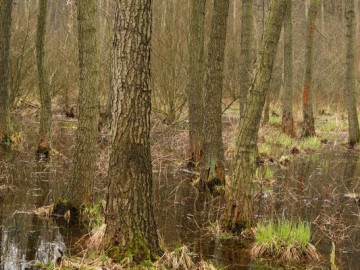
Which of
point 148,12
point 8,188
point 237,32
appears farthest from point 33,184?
point 237,32

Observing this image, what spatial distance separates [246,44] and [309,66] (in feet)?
21.1

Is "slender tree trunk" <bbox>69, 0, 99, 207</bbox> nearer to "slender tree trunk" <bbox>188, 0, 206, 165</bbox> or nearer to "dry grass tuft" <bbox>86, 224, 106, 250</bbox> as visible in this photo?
"dry grass tuft" <bbox>86, 224, 106, 250</bbox>

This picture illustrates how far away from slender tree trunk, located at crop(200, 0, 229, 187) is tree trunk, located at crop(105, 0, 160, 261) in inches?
165

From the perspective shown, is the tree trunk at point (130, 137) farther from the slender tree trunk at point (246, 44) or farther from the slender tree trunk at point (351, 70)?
the slender tree trunk at point (351, 70)

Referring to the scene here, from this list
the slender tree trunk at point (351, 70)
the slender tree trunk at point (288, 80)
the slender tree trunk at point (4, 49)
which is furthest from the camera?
the slender tree trunk at point (288, 80)

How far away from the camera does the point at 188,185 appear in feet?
31.9

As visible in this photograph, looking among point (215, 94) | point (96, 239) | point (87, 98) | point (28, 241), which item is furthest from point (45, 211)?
point (215, 94)

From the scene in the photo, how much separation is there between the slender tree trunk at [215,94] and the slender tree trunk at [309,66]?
305 inches

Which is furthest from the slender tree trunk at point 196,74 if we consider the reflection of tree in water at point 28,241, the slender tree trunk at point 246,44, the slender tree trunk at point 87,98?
the reflection of tree in water at point 28,241

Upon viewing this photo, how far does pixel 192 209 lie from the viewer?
7.92 metres

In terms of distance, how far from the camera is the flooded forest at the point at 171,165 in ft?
15.2

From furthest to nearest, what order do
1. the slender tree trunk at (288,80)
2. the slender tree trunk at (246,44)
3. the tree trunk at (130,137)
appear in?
the slender tree trunk at (288,80) → the slender tree trunk at (246,44) → the tree trunk at (130,137)

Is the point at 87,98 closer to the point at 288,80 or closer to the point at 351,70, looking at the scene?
the point at 351,70

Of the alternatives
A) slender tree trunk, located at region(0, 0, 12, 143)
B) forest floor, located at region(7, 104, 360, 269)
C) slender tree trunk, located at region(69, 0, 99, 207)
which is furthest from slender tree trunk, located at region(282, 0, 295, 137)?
slender tree trunk, located at region(69, 0, 99, 207)
